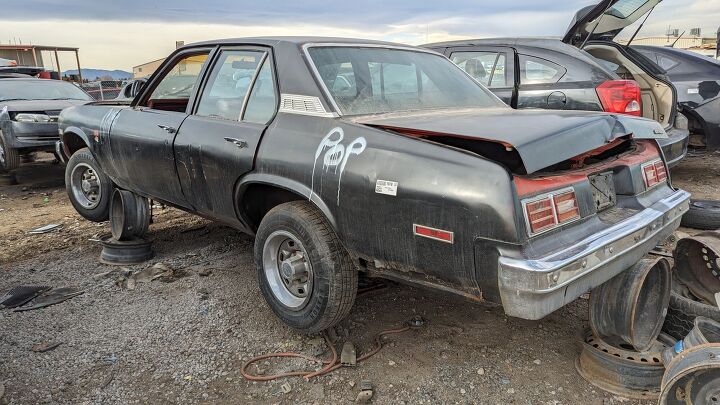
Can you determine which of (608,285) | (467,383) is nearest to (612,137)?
(608,285)

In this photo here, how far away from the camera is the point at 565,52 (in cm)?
542

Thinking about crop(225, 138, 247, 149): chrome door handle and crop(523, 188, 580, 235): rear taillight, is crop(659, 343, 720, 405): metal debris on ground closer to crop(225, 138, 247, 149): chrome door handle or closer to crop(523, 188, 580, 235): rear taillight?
crop(523, 188, 580, 235): rear taillight

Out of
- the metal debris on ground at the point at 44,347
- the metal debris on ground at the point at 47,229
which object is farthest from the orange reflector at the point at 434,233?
the metal debris on ground at the point at 47,229

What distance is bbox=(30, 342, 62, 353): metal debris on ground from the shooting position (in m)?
3.06

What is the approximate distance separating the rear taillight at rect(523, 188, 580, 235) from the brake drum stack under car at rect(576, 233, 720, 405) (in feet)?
1.81

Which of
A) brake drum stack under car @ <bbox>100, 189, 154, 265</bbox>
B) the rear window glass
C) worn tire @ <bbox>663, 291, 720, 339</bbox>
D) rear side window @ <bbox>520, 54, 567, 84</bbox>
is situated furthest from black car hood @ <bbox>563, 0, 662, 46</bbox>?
brake drum stack under car @ <bbox>100, 189, 154, 265</bbox>

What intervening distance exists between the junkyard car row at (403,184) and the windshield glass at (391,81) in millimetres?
13

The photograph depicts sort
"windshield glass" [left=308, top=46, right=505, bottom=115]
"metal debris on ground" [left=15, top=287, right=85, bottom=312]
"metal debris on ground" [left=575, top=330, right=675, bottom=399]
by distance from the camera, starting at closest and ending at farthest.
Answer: "metal debris on ground" [left=575, top=330, right=675, bottom=399], "windshield glass" [left=308, top=46, right=505, bottom=115], "metal debris on ground" [left=15, top=287, right=85, bottom=312]

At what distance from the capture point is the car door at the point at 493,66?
5.65 m

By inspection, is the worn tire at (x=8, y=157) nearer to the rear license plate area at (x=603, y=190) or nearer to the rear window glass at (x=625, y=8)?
the rear license plate area at (x=603, y=190)

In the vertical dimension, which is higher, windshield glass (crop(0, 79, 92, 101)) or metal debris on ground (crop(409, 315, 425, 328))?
windshield glass (crop(0, 79, 92, 101))

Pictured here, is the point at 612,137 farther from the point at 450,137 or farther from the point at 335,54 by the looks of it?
the point at 335,54

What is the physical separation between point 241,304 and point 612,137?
2.53m

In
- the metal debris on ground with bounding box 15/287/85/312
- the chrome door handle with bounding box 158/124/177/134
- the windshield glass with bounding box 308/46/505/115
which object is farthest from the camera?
the chrome door handle with bounding box 158/124/177/134
